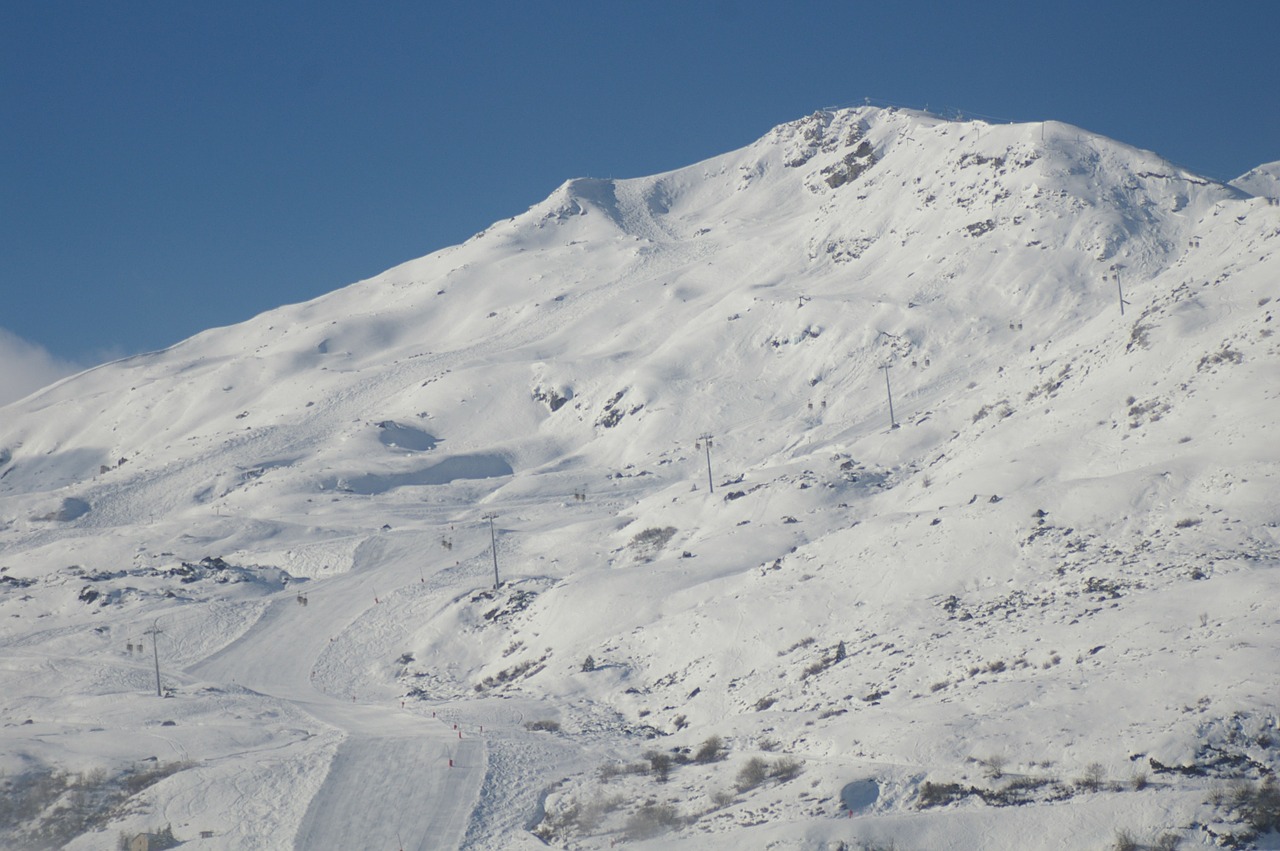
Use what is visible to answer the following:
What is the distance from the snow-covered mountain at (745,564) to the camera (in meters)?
27.6

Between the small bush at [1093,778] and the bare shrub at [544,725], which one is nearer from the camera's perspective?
the small bush at [1093,778]

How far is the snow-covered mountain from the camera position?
27.6 metres

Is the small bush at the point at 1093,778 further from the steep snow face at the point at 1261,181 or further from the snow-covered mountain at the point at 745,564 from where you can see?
the steep snow face at the point at 1261,181

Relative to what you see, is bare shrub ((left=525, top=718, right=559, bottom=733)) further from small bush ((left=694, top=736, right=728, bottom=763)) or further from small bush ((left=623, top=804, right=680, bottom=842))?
small bush ((left=623, top=804, right=680, bottom=842))

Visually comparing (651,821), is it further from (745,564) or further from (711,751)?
(745,564)

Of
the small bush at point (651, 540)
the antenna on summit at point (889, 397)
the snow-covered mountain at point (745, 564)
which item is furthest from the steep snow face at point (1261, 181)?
the small bush at point (651, 540)

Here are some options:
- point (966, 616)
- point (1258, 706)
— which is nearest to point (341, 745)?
point (966, 616)

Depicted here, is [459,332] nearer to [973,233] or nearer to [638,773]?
[973,233]

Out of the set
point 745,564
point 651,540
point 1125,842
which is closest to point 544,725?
point 745,564

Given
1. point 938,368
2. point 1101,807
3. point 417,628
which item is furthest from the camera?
point 938,368

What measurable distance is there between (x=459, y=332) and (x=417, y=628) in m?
112

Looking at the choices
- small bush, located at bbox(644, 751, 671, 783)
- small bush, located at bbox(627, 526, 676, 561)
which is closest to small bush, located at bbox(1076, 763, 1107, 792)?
small bush, located at bbox(644, 751, 671, 783)

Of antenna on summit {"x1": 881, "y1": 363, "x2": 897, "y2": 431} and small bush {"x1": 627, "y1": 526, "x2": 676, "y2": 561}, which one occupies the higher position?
antenna on summit {"x1": 881, "y1": 363, "x2": 897, "y2": 431}

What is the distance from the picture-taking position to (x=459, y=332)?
6777 inches
